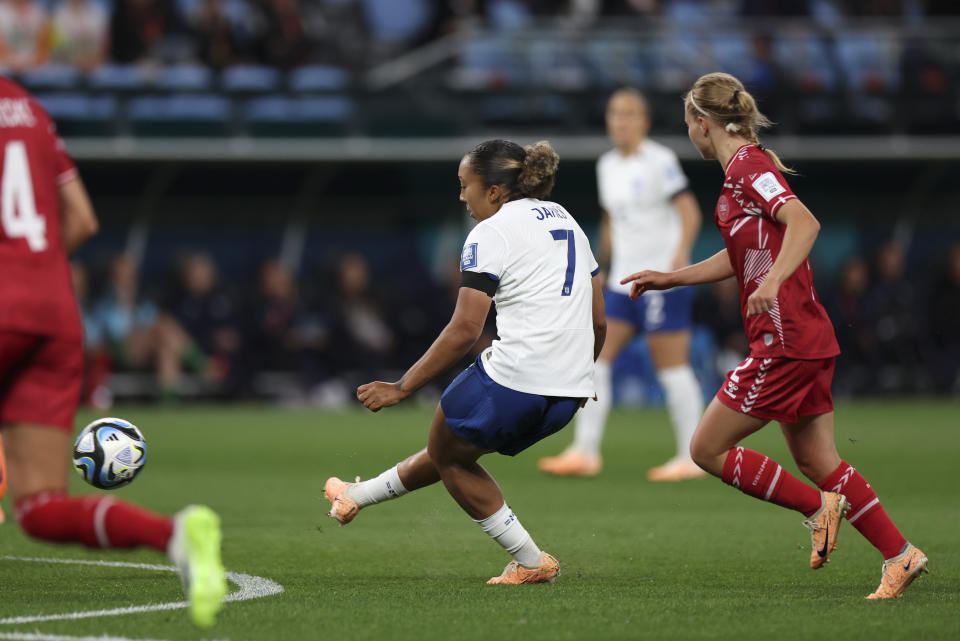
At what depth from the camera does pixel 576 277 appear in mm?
5934

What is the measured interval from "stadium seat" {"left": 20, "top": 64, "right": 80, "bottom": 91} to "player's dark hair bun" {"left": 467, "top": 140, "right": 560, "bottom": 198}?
14550 mm

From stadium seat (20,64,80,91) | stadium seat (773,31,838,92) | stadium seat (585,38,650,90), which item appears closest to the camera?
stadium seat (20,64,80,91)

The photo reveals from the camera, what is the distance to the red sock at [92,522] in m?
4.46

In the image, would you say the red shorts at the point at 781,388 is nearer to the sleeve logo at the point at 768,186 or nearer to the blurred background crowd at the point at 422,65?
the sleeve logo at the point at 768,186

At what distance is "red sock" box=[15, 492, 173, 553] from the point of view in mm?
4457

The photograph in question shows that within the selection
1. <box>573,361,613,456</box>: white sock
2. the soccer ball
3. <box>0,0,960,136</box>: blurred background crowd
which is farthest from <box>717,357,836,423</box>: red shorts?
<box>0,0,960,136</box>: blurred background crowd

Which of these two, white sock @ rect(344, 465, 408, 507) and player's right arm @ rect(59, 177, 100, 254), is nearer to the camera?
player's right arm @ rect(59, 177, 100, 254)

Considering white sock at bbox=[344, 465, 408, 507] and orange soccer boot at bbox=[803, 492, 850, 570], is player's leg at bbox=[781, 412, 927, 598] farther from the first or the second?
white sock at bbox=[344, 465, 408, 507]

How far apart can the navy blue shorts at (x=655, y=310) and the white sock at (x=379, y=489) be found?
4.44m

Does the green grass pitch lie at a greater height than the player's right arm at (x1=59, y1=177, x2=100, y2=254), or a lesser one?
lesser

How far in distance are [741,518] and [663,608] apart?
10.8 ft

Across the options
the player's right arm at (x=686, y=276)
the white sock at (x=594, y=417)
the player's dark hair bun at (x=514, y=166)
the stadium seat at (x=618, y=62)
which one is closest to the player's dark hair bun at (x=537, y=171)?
the player's dark hair bun at (x=514, y=166)

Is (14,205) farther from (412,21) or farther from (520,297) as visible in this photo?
(412,21)

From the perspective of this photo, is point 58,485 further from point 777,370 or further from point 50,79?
point 50,79
